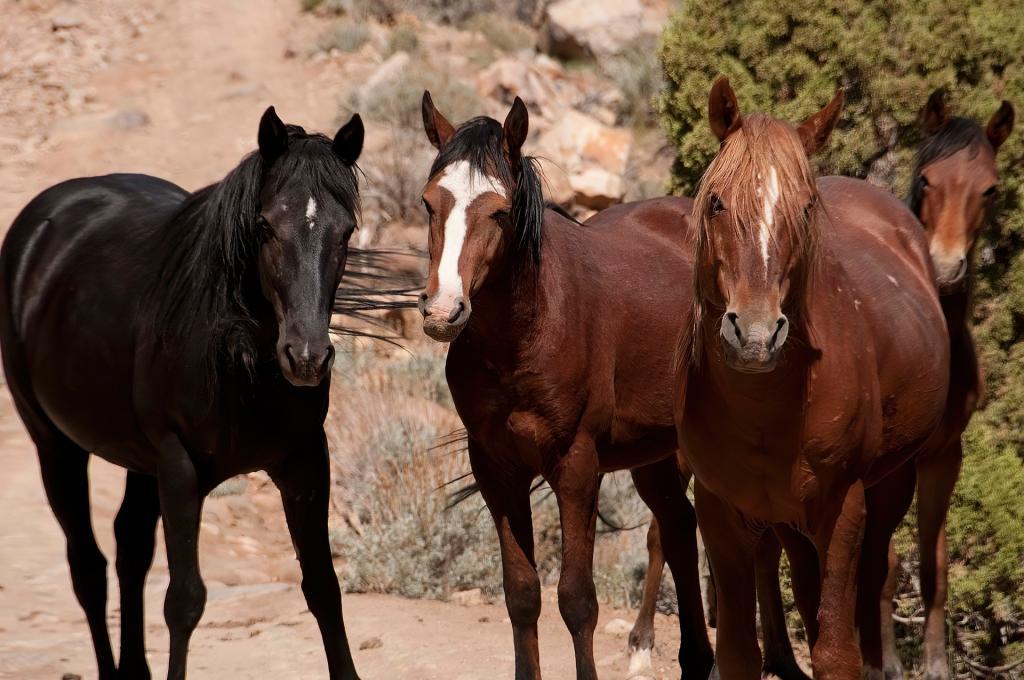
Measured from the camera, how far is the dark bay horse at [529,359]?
438 cm

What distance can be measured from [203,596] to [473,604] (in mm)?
3306

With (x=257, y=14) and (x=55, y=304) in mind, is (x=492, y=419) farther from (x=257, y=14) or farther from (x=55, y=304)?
(x=257, y=14)

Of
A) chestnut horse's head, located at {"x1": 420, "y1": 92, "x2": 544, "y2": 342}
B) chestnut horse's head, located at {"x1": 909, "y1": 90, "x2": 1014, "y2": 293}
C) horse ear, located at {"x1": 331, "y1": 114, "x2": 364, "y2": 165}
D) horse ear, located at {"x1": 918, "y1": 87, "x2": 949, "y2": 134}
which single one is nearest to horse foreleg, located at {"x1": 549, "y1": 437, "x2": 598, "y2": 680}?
chestnut horse's head, located at {"x1": 420, "y1": 92, "x2": 544, "y2": 342}

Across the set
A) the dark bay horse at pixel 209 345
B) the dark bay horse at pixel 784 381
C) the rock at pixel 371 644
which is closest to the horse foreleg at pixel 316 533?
the dark bay horse at pixel 209 345

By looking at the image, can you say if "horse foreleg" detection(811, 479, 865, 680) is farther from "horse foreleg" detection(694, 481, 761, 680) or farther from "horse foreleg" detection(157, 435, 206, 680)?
"horse foreleg" detection(157, 435, 206, 680)

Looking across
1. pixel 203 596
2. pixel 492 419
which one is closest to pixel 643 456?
pixel 492 419

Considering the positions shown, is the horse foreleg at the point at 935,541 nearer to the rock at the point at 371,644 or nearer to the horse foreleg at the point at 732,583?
the horse foreleg at the point at 732,583

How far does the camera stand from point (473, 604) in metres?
7.54

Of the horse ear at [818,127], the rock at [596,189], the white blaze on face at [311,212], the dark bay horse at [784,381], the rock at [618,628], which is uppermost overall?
the rock at [596,189]

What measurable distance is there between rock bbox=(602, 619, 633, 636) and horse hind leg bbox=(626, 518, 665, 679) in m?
0.90

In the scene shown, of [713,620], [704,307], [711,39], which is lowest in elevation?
[713,620]

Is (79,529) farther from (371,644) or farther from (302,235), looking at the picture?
(302,235)

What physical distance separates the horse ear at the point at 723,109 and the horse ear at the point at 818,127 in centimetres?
21

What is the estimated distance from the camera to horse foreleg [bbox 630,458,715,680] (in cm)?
550
